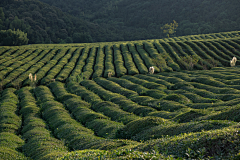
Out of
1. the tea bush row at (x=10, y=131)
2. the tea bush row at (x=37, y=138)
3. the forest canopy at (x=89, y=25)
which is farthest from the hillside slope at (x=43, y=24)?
the tea bush row at (x=37, y=138)

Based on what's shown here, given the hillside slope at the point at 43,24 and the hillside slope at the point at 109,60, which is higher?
the hillside slope at the point at 43,24

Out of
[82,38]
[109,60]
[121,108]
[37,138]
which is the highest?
[82,38]

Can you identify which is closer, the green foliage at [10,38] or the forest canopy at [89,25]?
the green foliage at [10,38]

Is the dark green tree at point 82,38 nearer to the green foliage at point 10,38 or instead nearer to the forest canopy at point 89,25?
the forest canopy at point 89,25

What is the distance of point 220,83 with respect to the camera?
42.8 metres

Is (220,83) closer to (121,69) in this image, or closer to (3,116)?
(121,69)

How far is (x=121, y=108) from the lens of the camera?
34969 mm

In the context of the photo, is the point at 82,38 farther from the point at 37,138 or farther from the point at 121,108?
the point at 37,138

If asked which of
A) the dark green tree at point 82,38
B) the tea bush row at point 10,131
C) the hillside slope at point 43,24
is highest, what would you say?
the hillside slope at point 43,24

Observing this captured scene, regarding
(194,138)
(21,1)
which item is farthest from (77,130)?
(21,1)

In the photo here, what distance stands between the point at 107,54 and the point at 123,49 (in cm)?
920

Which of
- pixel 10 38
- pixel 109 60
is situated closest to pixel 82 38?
pixel 10 38

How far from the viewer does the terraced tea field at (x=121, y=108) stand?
13.4 metres

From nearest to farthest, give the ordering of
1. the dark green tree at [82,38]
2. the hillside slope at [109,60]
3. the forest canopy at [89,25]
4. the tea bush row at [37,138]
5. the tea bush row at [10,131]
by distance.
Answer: the tea bush row at [37,138], the tea bush row at [10,131], the hillside slope at [109,60], the forest canopy at [89,25], the dark green tree at [82,38]
